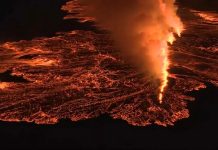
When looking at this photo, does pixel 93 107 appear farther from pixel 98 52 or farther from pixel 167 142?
pixel 98 52

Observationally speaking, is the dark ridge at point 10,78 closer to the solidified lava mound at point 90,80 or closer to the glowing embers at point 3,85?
the solidified lava mound at point 90,80

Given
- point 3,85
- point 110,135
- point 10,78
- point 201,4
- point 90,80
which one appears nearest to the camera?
point 110,135

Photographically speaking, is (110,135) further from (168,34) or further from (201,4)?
(201,4)

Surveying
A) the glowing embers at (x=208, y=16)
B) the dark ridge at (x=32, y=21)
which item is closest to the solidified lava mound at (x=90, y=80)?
the dark ridge at (x=32, y=21)

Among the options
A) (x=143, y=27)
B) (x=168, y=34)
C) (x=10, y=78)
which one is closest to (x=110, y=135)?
(x=10, y=78)

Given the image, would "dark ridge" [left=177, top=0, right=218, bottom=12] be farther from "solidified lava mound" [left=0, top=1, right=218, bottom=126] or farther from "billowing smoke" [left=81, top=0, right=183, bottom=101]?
"solidified lava mound" [left=0, top=1, right=218, bottom=126]
